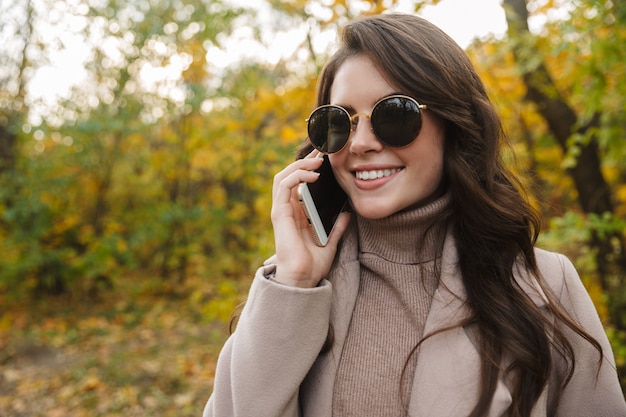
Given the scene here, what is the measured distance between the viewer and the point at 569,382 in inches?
57.9

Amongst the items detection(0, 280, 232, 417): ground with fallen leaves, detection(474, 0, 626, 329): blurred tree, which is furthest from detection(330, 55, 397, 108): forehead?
detection(0, 280, 232, 417): ground with fallen leaves

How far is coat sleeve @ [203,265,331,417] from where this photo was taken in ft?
4.36

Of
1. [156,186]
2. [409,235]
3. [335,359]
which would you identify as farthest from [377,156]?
[156,186]

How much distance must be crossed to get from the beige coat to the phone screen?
0.78 ft

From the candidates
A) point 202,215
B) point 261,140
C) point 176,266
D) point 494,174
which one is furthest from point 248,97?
point 494,174

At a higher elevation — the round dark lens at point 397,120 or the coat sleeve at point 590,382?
the round dark lens at point 397,120

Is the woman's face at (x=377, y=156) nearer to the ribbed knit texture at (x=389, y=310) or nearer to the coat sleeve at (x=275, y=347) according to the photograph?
the ribbed knit texture at (x=389, y=310)

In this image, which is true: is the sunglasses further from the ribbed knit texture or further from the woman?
the ribbed knit texture

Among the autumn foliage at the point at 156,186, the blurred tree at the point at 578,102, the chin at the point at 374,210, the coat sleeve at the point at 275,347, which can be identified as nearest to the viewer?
the coat sleeve at the point at 275,347

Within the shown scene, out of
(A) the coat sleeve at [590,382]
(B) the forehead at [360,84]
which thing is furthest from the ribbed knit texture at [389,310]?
(A) the coat sleeve at [590,382]

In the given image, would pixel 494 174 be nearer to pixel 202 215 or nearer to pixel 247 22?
pixel 247 22

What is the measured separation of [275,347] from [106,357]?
16.7 ft

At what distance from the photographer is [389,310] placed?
59.1 inches

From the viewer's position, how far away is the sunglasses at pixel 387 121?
4.48 ft
